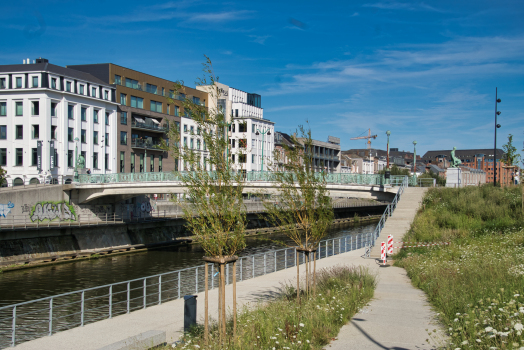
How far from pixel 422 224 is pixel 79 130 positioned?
36.3m

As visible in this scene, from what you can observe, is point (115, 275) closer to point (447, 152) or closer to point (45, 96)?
point (45, 96)

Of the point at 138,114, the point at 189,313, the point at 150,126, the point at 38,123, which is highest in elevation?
the point at 138,114

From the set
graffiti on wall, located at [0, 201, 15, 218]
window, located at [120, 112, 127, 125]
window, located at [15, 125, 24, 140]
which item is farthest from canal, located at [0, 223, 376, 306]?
window, located at [120, 112, 127, 125]

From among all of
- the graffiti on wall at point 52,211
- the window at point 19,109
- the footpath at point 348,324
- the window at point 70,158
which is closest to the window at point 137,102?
the window at point 70,158

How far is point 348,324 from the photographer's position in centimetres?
1012

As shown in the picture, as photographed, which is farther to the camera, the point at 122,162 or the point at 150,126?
the point at 150,126

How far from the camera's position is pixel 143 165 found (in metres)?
59.0

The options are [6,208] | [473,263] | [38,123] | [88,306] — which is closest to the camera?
[473,263]

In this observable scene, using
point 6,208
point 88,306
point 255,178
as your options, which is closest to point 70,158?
point 6,208

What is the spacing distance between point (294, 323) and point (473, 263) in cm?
732

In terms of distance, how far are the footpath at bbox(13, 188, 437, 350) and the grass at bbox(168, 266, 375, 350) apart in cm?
26

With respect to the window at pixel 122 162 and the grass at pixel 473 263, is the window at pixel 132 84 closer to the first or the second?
the window at pixel 122 162

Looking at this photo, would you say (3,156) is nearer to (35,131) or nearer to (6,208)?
(35,131)

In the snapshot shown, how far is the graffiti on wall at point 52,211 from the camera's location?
36.6 meters
